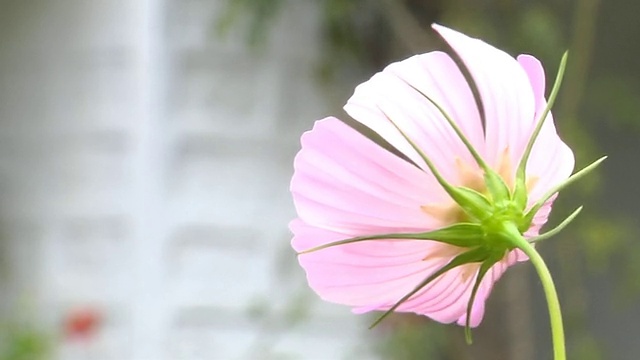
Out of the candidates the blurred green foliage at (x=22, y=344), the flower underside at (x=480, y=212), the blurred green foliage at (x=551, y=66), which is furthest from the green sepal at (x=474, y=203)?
the blurred green foliage at (x=22, y=344)

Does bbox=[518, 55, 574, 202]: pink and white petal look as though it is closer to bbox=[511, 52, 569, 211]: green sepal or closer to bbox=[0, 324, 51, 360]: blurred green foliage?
bbox=[511, 52, 569, 211]: green sepal

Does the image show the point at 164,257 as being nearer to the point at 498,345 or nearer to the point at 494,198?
the point at 498,345

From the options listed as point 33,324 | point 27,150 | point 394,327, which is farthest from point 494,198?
point 27,150

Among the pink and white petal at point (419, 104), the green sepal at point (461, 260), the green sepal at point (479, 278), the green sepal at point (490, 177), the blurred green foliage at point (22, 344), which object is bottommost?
the blurred green foliage at point (22, 344)

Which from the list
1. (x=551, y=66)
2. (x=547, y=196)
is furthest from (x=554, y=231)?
Answer: (x=551, y=66)

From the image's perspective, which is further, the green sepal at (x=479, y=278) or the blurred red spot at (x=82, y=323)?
the blurred red spot at (x=82, y=323)

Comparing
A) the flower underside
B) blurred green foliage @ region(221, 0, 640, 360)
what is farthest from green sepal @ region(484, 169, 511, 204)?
blurred green foliage @ region(221, 0, 640, 360)

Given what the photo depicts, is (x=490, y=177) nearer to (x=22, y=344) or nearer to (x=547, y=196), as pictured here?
(x=547, y=196)

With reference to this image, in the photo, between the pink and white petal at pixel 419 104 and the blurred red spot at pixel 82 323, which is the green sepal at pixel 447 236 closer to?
the pink and white petal at pixel 419 104
